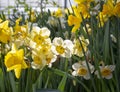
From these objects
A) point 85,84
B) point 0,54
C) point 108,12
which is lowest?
point 85,84

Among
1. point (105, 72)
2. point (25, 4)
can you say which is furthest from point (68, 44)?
point (25, 4)

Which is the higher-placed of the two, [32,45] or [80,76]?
[32,45]

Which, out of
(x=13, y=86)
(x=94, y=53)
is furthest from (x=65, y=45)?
(x=13, y=86)

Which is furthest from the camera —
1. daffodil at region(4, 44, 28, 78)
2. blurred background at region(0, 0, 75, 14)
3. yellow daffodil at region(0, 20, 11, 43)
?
blurred background at region(0, 0, 75, 14)

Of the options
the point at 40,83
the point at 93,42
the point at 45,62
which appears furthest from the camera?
the point at 93,42

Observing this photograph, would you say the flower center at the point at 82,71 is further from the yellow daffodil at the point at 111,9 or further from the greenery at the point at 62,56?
the yellow daffodil at the point at 111,9

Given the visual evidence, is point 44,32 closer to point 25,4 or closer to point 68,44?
point 68,44

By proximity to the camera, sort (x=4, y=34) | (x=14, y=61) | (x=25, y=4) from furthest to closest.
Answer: (x=25, y=4) → (x=4, y=34) → (x=14, y=61)

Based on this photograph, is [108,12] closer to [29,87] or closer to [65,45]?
[65,45]

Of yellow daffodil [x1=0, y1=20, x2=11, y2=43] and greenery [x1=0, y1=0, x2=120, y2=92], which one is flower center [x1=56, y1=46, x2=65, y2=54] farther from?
yellow daffodil [x1=0, y1=20, x2=11, y2=43]

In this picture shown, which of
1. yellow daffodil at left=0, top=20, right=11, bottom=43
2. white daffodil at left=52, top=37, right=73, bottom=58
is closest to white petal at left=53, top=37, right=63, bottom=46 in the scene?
white daffodil at left=52, top=37, right=73, bottom=58

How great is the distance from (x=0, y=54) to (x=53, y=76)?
0.18 metres

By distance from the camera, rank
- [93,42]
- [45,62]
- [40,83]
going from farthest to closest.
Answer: [93,42] < [40,83] < [45,62]

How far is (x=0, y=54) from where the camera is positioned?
41.3 inches
